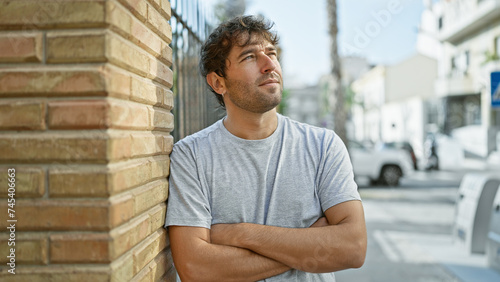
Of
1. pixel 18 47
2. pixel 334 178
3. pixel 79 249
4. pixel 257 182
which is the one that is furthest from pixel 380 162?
pixel 18 47

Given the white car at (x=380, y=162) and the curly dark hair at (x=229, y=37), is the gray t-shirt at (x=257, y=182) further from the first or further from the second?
the white car at (x=380, y=162)

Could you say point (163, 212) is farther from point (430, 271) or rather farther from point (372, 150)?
point (372, 150)

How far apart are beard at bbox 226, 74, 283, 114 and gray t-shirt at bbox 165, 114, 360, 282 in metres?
0.16

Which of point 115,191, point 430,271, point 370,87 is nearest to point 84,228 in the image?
point 115,191

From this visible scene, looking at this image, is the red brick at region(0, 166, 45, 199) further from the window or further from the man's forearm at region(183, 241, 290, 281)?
the window

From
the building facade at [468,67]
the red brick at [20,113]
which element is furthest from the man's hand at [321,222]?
the building facade at [468,67]

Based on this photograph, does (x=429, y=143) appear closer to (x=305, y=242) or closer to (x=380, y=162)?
(x=380, y=162)

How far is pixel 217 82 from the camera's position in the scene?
2.62 meters

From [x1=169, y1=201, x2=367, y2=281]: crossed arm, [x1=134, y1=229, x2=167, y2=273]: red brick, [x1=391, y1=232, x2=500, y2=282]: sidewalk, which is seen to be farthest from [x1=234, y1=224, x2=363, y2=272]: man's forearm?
[x1=391, y1=232, x2=500, y2=282]: sidewalk

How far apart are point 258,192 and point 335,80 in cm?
1288

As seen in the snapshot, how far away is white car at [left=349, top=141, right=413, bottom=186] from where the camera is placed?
51.7 ft

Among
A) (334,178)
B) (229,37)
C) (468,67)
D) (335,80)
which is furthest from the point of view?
(468,67)

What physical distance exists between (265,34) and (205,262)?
120 cm

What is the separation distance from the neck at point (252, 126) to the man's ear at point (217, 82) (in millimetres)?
225
